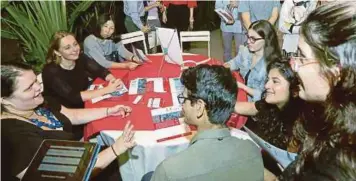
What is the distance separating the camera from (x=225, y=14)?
4457mm

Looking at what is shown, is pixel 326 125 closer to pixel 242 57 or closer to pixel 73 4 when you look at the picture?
pixel 242 57

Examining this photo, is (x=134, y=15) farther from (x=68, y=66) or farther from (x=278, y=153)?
(x=278, y=153)

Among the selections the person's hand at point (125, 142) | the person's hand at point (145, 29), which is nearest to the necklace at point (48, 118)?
the person's hand at point (125, 142)

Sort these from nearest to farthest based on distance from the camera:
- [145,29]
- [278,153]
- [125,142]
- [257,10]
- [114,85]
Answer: [278,153], [125,142], [114,85], [257,10], [145,29]

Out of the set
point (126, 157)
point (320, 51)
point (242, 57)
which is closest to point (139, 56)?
point (242, 57)

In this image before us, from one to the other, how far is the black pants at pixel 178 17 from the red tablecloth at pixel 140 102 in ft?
6.88

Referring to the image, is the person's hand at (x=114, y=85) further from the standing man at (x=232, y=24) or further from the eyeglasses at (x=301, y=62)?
the eyeglasses at (x=301, y=62)

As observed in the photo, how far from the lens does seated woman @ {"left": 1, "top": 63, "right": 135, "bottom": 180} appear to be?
6.48ft

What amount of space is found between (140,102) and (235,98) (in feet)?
4.21

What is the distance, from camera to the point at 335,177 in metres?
0.95

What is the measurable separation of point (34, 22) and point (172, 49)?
1702 mm

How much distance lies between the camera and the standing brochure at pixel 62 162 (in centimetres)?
142

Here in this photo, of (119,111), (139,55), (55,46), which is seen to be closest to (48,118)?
(119,111)

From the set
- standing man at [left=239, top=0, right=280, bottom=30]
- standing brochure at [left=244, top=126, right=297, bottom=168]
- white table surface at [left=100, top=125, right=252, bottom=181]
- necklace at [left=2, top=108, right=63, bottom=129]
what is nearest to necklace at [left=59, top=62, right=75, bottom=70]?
necklace at [left=2, top=108, right=63, bottom=129]
